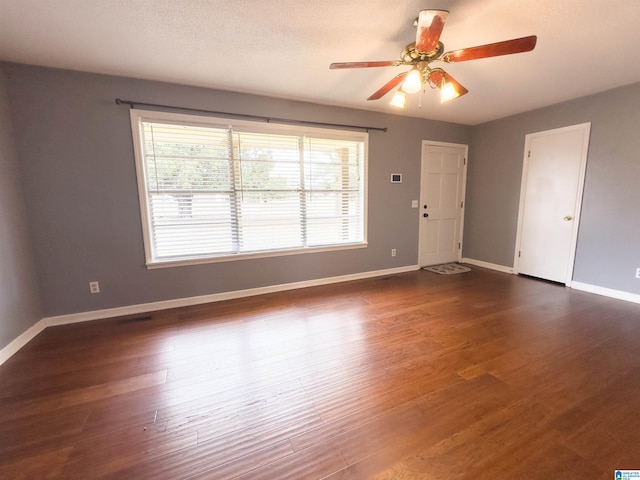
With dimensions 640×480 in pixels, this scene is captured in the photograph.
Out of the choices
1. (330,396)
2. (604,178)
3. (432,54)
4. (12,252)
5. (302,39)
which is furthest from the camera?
(604,178)

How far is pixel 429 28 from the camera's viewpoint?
5.15 ft

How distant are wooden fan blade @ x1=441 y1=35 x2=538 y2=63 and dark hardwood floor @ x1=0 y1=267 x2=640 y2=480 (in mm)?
2071

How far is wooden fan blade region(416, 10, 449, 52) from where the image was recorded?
147 cm

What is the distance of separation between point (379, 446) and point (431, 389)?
0.58 meters

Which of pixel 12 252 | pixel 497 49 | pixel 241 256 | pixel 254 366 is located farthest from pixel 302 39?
pixel 12 252

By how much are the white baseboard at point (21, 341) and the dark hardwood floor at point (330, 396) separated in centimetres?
5

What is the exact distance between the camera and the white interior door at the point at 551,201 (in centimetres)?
343

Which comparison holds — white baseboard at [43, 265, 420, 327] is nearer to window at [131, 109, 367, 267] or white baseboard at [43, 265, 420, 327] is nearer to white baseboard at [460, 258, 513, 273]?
window at [131, 109, 367, 267]

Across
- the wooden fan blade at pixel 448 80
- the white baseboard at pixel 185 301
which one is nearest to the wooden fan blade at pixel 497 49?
the wooden fan blade at pixel 448 80

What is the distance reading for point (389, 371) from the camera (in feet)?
6.24

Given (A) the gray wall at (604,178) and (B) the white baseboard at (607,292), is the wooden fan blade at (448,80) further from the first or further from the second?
(B) the white baseboard at (607,292)

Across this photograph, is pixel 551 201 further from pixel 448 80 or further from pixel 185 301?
pixel 185 301

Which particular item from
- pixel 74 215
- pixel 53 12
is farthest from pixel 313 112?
pixel 74 215

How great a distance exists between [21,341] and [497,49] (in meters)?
4.18
